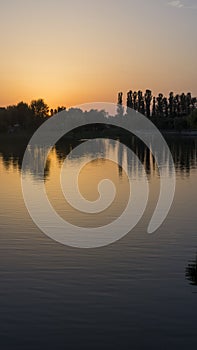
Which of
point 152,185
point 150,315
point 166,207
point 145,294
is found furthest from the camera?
point 152,185

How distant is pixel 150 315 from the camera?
13.5 meters

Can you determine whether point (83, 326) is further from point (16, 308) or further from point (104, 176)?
point (104, 176)

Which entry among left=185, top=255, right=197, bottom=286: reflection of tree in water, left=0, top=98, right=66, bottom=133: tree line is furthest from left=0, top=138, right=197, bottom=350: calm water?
left=0, top=98, right=66, bottom=133: tree line

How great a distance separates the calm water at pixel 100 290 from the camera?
12349mm

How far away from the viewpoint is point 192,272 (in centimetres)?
1692

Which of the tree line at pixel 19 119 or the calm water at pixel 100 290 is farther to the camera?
the tree line at pixel 19 119

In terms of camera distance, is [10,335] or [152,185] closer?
[10,335]

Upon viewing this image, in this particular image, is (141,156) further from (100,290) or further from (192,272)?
(100,290)

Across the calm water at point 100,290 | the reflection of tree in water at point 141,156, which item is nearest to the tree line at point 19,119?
the reflection of tree in water at point 141,156

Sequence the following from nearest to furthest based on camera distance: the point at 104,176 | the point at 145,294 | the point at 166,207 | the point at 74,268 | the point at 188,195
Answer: the point at 145,294, the point at 74,268, the point at 166,207, the point at 188,195, the point at 104,176

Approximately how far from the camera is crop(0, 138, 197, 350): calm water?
1235cm

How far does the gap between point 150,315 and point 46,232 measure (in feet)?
34.7

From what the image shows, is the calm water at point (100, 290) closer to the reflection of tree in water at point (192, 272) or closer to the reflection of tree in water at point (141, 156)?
the reflection of tree in water at point (192, 272)

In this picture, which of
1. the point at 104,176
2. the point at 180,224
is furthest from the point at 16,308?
the point at 104,176
